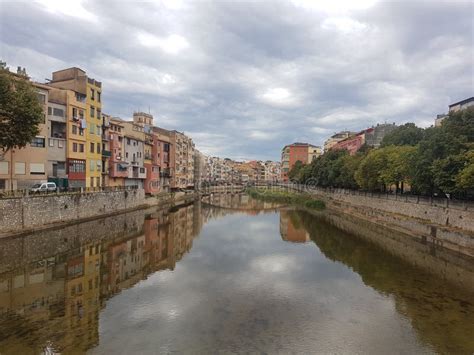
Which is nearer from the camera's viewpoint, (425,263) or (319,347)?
(319,347)

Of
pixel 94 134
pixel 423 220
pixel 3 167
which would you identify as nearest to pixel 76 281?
pixel 3 167

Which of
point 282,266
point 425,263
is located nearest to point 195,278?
point 282,266

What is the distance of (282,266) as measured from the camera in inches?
1112

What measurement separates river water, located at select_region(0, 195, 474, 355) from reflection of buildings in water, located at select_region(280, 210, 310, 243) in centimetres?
410

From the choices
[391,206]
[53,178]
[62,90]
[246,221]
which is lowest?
[246,221]

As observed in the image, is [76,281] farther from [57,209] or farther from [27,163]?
[27,163]

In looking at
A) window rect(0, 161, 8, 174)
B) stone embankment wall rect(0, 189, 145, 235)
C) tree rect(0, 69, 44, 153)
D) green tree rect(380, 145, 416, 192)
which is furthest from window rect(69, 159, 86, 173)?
green tree rect(380, 145, 416, 192)

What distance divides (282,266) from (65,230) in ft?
82.0

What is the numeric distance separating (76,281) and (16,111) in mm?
18467

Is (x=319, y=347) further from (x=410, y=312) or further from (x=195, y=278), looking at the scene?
(x=195, y=278)

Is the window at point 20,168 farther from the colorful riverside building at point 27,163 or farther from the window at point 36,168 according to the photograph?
the window at point 36,168

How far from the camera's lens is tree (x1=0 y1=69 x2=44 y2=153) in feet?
103

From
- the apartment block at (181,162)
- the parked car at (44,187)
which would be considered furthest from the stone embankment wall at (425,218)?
the apartment block at (181,162)

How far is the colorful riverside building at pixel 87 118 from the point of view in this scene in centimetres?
5100
